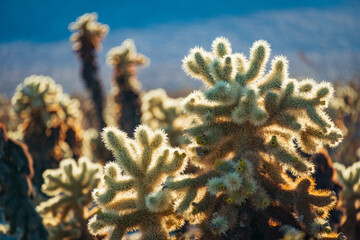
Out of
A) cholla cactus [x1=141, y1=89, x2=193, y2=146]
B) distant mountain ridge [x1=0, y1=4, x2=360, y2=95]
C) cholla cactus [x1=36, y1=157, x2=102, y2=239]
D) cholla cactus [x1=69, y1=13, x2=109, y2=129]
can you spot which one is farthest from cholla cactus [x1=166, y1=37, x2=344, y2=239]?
distant mountain ridge [x1=0, y1=4, x2=360, y2=95]

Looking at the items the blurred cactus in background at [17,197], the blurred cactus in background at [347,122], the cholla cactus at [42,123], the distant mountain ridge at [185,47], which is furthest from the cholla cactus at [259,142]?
the distant mountain ridge at [185,47]

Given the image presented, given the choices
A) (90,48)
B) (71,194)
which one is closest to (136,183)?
(71,194)

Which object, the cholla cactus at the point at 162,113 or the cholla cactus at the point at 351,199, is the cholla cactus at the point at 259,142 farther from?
the cholla cactus at the point at 162,113

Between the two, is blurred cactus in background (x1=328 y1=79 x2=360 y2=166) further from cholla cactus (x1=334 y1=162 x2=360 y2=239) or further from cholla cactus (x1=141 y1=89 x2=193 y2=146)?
cholla cactus (x1=334 y1=162 x2=360 y2=239)

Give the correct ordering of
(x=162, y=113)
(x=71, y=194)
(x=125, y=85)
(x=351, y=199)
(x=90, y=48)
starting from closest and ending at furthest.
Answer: (x=351, y=199), (x=71, y=194), (x=162, y=113), (x=125, y=85), (x=90, y=48)

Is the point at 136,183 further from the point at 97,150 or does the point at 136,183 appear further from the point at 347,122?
the point at 347,122

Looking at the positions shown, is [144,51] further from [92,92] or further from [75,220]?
[75,220]
